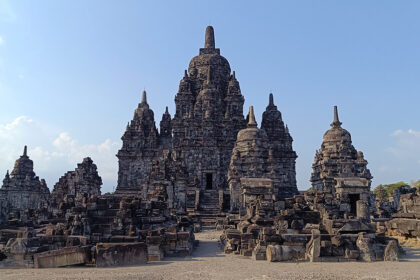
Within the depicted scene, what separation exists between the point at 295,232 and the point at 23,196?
32.9m

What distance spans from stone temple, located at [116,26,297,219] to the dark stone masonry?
0.11 metres

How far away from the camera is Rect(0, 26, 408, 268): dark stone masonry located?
11.7 meters

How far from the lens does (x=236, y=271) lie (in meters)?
9.97

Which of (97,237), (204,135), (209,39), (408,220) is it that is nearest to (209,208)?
(204,135)

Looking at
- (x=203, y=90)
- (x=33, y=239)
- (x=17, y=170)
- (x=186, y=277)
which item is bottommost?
(x=186, y=277)

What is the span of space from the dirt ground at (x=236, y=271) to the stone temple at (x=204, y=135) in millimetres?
21052

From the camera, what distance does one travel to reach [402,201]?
1762 cm

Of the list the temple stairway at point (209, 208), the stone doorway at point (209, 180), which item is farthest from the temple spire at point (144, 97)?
the temple stairway at point (209, 208)

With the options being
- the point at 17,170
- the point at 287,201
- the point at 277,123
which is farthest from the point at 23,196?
the point at 287,201

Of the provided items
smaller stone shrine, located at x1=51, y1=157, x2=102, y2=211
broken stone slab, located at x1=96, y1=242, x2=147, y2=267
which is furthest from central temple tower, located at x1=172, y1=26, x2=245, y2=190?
broken stone slab, located at x1=96, y1=242, x2=147, y2=267

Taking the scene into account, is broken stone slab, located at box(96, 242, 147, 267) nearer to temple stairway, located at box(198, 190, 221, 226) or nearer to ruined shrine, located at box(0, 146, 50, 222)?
temple stairway, located at box(198, 190, 221, 226)

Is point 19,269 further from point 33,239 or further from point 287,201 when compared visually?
point 287,201

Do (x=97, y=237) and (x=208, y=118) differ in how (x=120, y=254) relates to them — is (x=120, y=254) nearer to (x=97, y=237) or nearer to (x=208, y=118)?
(x=97, y=237)

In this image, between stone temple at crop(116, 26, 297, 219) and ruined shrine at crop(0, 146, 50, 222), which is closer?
stone temple at crop(116, 26, 297, 219)
